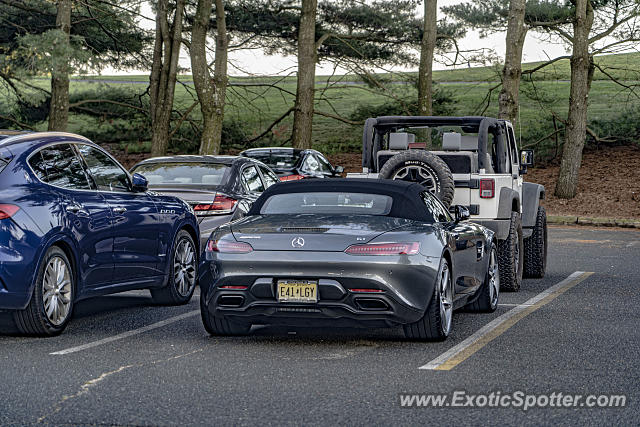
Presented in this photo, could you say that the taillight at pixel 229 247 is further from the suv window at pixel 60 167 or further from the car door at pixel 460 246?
the car door at pixel 460 246

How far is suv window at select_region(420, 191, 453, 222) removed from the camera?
30.9 feet

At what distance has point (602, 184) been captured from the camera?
108 feet

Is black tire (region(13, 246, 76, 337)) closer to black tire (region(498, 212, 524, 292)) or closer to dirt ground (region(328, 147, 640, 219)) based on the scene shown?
black tire (region(498, 212, 524, 292))

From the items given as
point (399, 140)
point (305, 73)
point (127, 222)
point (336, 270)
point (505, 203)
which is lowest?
point (336, 270)

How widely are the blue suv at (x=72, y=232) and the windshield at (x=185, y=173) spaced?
7.24 ft

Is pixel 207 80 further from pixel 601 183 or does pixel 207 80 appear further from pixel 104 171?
pixel 104 171

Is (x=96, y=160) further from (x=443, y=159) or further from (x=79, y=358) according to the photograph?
(x=443, y=159)

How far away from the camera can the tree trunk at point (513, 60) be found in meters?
26.5

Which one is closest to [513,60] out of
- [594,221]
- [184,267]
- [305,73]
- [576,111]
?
[594,221]

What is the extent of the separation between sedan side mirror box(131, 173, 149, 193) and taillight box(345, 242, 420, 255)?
2.94 m

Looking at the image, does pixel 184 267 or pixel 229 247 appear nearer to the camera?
pixel 229 247

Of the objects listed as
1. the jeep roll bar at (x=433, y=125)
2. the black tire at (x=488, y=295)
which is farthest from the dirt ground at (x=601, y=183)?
the black tire at (x=488, y=295)

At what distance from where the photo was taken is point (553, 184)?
34281 mm
